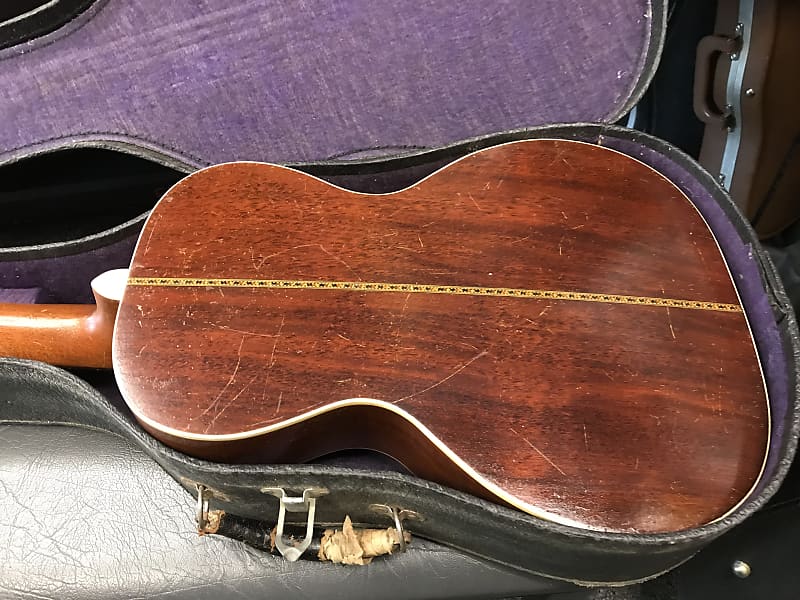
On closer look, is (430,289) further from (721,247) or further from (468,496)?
(721,247)

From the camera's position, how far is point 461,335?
62 cm

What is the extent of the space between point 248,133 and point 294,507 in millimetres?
507

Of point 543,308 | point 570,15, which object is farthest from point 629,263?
point 570,15

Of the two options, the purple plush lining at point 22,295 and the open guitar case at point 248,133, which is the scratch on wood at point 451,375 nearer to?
the open guitar case at point 248,133

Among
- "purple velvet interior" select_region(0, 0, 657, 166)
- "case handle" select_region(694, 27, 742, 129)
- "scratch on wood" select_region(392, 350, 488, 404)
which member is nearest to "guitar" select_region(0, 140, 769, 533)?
"scratch on wood" select_region(392, 350, 488, 404)

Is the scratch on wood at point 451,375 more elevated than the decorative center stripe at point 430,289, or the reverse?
the decorative center stripe at point 430,289

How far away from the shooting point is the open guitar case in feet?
2.36

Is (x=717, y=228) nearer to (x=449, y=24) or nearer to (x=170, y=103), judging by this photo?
(x=449, y=24)

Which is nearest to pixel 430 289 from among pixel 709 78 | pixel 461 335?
pixel 461 335

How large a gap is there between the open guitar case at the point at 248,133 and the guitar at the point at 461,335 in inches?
2.8

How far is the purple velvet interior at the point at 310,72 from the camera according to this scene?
774 millimetres

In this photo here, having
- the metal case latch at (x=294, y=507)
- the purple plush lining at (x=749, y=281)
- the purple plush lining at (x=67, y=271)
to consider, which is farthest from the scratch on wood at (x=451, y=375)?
the purple plush lining at (x=67, y=271)

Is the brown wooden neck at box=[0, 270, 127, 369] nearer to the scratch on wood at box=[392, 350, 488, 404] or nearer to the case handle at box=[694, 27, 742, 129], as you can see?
the scratch on wood at box=[392, 350, 488, 404]

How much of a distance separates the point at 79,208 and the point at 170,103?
1.08ft
